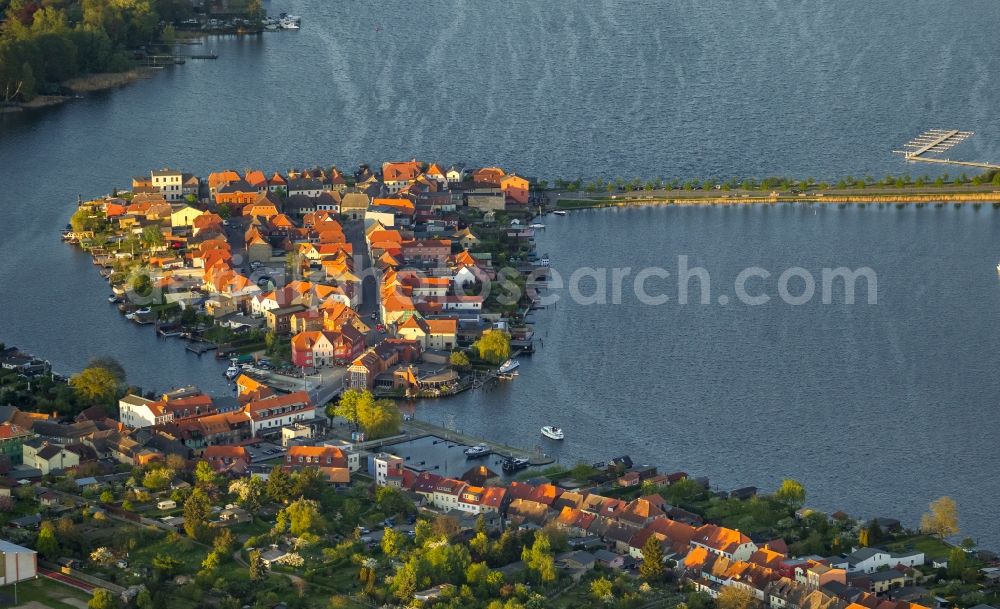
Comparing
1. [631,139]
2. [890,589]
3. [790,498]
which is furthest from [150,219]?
[890,589]

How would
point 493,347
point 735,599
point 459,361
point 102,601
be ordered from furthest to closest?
point 493,347, point 459,361, point 735,599, point 102,601

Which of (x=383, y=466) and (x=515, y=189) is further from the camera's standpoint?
(x=515, y=189)

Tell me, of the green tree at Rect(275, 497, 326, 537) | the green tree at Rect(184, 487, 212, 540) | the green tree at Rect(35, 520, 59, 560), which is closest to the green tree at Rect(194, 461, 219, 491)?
the green tree at Rect(184, 487, 212, 540)

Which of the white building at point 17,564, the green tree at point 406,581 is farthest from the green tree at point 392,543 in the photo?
the white building at point 17,564

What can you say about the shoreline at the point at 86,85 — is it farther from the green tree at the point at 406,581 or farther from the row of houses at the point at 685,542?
the green tree at the point at 406,581

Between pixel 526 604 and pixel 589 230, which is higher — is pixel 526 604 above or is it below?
below

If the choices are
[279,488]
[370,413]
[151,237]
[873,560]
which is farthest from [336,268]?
[873,560]

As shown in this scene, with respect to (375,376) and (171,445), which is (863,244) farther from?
(171,445)

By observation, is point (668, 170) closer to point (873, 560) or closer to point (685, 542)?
point (685, 542)
